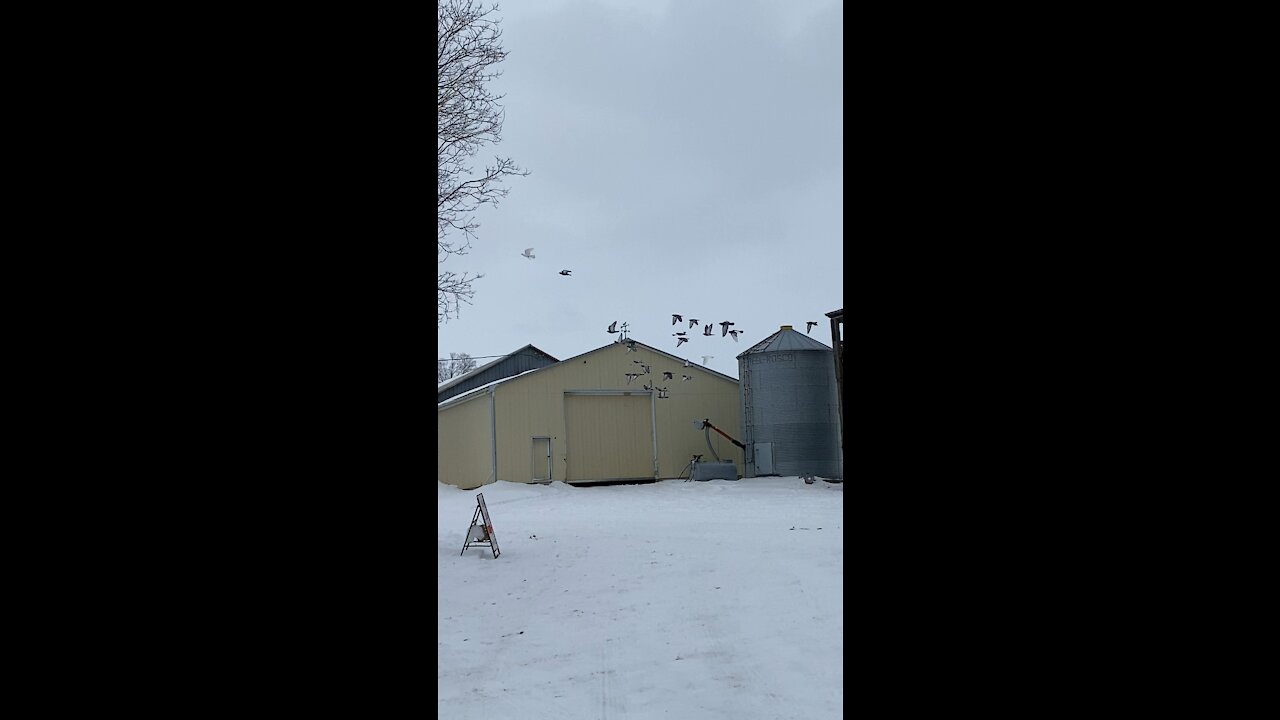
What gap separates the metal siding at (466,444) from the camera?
53.4ft

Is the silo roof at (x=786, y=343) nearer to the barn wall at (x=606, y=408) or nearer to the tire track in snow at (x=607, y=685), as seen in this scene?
the barn wall at (x=606, y=408)

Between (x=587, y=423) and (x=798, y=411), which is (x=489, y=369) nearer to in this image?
(x=587, y=423)

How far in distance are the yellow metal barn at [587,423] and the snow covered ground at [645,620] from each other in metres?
6.10

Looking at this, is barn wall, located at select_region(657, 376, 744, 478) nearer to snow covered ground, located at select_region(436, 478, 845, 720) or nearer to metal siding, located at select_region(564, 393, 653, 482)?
metal siding, located at select_region(564, 393, 653, 482)

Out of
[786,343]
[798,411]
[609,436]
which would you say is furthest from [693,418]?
[786,343]

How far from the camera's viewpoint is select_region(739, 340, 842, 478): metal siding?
16.5 m

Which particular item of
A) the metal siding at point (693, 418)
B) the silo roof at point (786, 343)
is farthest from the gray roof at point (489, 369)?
the silo roof at point (786, 343)

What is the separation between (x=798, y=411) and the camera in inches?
656
